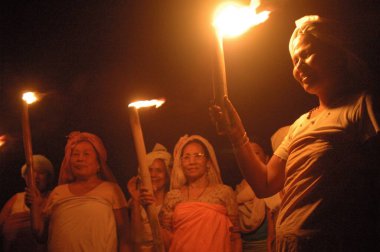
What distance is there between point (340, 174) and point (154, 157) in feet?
13.3

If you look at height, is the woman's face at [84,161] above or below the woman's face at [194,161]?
above

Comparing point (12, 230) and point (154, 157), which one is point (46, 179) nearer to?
point (12, 230)

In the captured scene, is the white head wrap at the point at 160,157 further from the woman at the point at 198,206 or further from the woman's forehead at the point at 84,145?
the woman's forehead at the point at 84,145

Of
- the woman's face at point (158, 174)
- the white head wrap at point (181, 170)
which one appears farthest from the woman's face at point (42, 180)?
the white head wrap at point (181, 170)

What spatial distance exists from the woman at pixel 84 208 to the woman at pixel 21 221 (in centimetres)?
70

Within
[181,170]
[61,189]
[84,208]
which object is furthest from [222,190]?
[61,189]

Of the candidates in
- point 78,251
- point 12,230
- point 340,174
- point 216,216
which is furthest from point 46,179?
point 340,174

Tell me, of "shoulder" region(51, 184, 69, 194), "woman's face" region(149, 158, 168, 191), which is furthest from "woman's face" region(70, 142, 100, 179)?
"woman's face" region(149, 158, 168, 191)

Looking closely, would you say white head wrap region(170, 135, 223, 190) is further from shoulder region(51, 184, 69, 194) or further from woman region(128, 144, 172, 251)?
shoulder region(51, 184, 69, 194)

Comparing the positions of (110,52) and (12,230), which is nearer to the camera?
(12,230)

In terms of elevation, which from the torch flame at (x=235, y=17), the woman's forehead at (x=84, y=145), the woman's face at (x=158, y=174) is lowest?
the woman's face at (x=158, y=174)

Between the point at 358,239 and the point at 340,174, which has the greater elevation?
the point at 340,174

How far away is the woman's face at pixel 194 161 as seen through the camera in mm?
5230

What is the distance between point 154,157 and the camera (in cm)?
595
